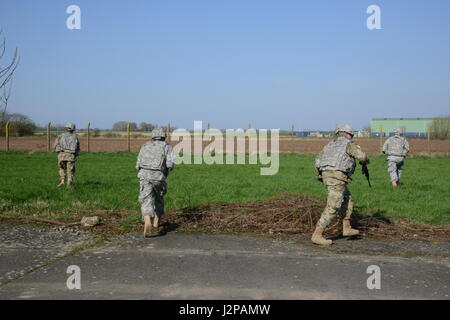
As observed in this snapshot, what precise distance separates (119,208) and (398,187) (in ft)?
26.3

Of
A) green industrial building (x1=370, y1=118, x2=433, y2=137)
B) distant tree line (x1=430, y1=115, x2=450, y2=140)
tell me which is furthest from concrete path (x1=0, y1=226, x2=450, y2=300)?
green industrial building (x1=370, y1=118, x2=433, y2=137)

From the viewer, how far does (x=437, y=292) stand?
4.37 metres

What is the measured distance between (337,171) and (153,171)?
274 centimetres

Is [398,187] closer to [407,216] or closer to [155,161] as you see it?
[407,216]

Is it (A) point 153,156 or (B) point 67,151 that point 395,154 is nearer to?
(A) point 153,156

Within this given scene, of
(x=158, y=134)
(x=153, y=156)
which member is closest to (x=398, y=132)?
(x=158, y=134)

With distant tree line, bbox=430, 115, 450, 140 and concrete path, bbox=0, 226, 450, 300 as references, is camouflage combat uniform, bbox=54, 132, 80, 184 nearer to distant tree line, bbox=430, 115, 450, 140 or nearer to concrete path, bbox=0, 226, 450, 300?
concrete path, bbox=0, 226, 450, 300

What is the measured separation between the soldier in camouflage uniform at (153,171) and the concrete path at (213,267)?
0.47 metres

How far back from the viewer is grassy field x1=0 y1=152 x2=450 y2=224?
9.17 metres

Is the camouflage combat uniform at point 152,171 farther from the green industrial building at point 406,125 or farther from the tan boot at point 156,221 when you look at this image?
the green industrial building at point 406,125

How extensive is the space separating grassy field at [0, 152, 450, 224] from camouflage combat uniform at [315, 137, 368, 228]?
2768 mm

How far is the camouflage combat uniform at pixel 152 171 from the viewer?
6801 millimetres

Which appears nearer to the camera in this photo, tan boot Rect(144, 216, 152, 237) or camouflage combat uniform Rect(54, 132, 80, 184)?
tan boot Rect(144, 216, 152, 237)

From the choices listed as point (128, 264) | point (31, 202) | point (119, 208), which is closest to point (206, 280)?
point (128, 264)
